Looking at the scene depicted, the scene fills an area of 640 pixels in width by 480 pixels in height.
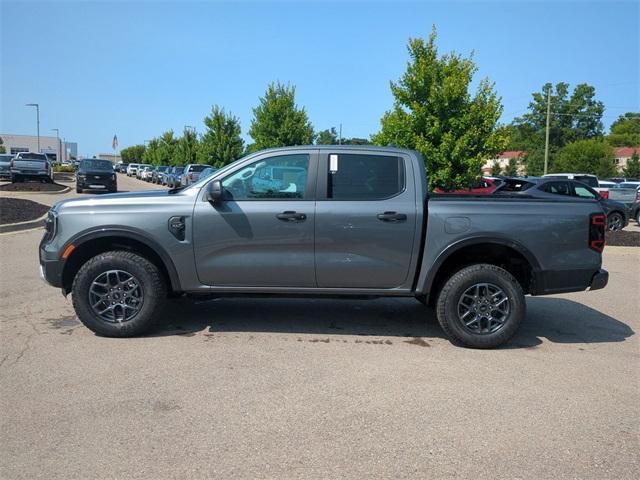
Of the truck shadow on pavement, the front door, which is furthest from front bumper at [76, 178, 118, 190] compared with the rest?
the front door

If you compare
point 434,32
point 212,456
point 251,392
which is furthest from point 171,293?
point 434,32

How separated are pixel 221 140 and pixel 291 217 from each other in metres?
32.8

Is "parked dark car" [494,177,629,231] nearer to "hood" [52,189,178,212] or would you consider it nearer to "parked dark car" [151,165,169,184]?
"hood" [52,189,178,212]

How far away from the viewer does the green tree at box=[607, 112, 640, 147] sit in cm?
10262

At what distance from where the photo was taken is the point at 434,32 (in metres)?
16.0

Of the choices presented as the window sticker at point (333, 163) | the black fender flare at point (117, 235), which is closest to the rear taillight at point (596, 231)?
the window sticker at point (333, 163)

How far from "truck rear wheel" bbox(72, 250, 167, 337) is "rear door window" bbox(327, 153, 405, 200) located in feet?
6.44

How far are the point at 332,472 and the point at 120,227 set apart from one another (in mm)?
3312

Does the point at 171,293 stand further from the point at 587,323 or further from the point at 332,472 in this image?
the point at 587,323

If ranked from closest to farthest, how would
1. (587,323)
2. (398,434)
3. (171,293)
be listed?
(398,434) < (171,293) < (587,323)

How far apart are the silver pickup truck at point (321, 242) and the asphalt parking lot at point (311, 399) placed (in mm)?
484

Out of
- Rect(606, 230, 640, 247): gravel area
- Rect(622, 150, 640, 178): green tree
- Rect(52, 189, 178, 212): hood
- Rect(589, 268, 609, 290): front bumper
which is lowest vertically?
Rect(606, 230, 640, 247): gravel area

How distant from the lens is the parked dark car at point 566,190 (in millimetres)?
15461

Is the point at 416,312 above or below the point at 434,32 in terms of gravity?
below
